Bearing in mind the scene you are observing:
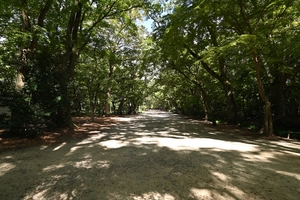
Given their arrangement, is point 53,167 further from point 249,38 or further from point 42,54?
point 249,38

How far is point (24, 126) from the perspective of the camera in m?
6.91

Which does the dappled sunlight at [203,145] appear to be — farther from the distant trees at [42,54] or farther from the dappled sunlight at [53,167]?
the distant trees at [42,54]

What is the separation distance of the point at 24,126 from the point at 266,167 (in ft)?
28.8

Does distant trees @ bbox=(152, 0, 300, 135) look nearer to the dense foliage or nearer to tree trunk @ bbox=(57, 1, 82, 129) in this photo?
the dense foliage

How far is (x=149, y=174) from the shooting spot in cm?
370

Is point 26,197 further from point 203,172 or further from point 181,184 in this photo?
point 203,172

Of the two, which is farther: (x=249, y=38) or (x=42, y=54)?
(x=42, y=54)

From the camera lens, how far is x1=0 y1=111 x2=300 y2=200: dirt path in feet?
9.53

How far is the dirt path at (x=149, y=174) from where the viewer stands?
291 centimetres

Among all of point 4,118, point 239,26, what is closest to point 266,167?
point 239,26

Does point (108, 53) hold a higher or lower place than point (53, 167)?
higher

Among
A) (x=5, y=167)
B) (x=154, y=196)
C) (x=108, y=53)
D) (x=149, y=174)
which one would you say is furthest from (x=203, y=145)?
(x=108, y=53)

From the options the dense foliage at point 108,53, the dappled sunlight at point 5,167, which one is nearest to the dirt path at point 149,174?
the dappled sunlight at point 5,167

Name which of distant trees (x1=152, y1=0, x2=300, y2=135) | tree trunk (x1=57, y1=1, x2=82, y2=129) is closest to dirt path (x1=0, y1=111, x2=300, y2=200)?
tree trunk (x1=57, y1=1, x2=82, y2=129)
